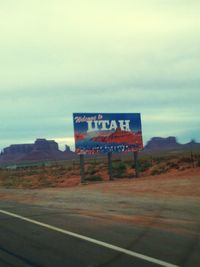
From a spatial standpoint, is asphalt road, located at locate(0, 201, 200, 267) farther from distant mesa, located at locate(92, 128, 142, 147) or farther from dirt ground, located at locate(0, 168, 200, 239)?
distant mesa, located at locate(92, 128, 142, 147)

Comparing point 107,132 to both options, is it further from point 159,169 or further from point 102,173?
point 102,173

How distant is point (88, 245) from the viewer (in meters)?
11.2

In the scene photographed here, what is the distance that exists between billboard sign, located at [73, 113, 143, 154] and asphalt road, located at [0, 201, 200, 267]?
72.7 feet

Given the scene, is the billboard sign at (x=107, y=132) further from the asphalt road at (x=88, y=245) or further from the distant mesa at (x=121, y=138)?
the asphalt road at (x=88, y=245)

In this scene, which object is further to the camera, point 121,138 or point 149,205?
point 121,138

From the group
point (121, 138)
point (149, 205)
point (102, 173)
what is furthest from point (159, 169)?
point (149, 205)

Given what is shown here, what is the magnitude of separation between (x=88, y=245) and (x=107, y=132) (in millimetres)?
27944

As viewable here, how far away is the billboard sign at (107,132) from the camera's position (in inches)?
1485

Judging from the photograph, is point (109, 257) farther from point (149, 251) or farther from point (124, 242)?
point (124, 242)

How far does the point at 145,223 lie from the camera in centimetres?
1459

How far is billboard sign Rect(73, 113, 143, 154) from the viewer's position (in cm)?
3772

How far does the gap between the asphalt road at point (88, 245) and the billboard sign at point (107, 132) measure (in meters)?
22.2

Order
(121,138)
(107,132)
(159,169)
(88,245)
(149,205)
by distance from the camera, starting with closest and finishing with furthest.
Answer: (88,245) < (149,205) < (107,132) < (121,138) < (159,169)

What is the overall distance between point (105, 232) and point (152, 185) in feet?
55.9
